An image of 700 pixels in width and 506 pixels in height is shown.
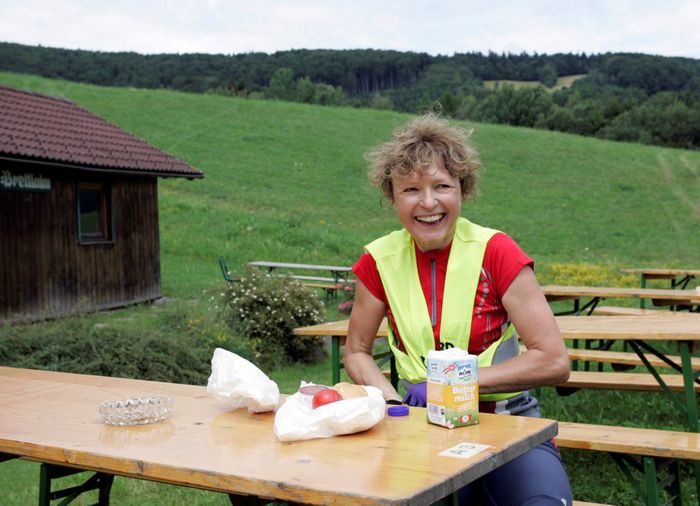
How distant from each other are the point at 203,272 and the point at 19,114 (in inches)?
248

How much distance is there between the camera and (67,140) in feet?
48.9

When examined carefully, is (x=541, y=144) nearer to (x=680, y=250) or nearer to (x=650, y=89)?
(x=680, y=250)

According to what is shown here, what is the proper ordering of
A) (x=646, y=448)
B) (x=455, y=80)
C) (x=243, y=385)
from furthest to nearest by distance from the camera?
(x=455, y=80) → (x=646, y=448) → (x=243, y=385)

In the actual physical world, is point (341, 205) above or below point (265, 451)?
below

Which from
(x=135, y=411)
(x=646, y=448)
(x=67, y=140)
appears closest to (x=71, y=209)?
(x=67, y=140)

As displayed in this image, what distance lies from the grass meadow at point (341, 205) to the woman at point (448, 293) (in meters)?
2.34

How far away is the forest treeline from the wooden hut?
42.5m

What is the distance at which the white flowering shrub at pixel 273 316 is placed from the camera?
9.84 metres

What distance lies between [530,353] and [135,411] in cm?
130

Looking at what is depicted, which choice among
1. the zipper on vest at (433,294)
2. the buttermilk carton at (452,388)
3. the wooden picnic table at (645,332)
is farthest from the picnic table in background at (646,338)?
the buttermilk carton at (452,388)

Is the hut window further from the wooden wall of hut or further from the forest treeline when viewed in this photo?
the forest treeline

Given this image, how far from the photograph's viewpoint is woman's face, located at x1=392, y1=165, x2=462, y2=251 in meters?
3.05

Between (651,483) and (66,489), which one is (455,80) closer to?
(651,483)

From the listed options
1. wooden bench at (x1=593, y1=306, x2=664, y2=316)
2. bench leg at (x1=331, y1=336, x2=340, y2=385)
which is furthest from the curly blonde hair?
wooden bench at (x1=593, y1=306, x2=664, y2=316)
